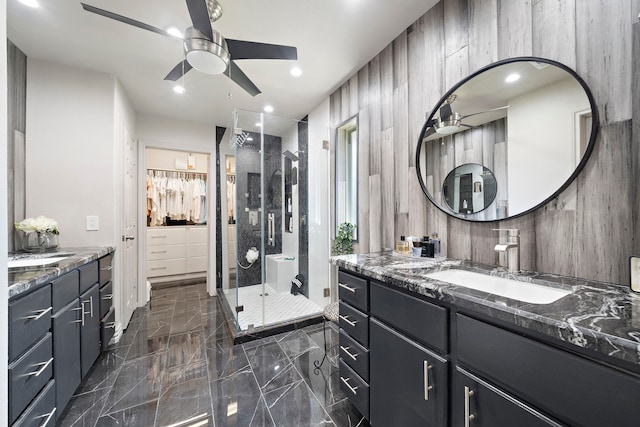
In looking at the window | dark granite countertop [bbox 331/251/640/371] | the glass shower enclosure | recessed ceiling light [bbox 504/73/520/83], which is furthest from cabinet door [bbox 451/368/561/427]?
the glass shower enclosure

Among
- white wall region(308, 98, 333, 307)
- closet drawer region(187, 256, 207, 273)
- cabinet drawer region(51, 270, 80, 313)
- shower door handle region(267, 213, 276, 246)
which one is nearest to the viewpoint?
cabinet drawer region(51, 270, 80, 313)

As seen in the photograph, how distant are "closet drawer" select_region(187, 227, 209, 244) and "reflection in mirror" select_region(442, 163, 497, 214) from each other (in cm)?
461

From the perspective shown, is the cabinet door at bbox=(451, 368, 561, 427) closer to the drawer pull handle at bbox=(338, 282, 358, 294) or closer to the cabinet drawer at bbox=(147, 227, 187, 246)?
the drawer pull handle at bbox=(338, 282, 358, 294)

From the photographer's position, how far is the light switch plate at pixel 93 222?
7.91 feet

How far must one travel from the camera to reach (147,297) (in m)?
3.63

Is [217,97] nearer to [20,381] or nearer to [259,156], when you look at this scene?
[259,156]

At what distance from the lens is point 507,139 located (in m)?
1.42

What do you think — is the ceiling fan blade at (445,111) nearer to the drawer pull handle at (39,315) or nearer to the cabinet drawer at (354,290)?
the cabinet drawer at (354,290)

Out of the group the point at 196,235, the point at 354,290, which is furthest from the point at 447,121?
the point at 196,235

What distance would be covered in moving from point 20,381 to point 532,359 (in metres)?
2.02

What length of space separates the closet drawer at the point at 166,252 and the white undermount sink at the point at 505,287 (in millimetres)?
4802

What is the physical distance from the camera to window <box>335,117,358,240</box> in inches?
108

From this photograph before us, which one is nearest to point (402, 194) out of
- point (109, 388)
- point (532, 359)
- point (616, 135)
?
point (616, 135)

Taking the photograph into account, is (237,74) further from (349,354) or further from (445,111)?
(349,354)
